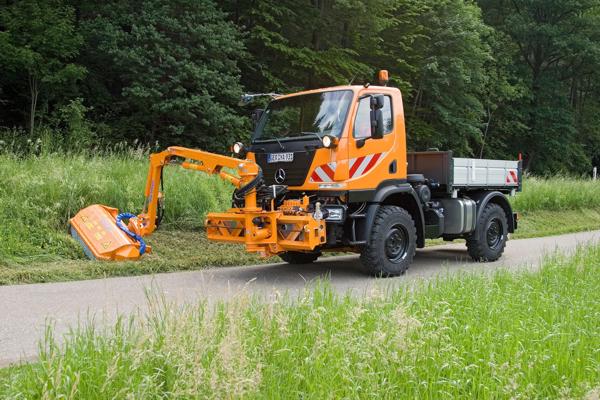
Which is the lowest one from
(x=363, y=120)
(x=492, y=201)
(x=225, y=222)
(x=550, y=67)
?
(x=225, y=222)

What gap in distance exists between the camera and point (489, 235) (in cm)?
1076

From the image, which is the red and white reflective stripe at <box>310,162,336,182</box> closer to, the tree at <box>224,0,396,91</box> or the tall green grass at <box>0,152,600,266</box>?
the tall green grass at <box>0,152,600,266</box>

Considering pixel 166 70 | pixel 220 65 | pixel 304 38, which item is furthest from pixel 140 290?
pixel 304 38

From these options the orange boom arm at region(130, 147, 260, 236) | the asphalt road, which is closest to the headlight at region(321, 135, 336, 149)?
the orange boom arm at region(130, 147, 260, 236)

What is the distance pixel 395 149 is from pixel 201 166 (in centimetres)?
280

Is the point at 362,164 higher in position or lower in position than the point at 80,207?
higher

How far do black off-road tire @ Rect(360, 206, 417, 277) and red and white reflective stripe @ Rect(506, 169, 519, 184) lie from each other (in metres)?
3.60

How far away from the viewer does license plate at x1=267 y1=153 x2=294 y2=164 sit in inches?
323

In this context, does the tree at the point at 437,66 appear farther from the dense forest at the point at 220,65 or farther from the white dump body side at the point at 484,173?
the white dump body side at the point at 484,173

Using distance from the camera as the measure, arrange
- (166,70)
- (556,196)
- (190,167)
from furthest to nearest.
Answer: (556,196) < (166,70) < (190,167)

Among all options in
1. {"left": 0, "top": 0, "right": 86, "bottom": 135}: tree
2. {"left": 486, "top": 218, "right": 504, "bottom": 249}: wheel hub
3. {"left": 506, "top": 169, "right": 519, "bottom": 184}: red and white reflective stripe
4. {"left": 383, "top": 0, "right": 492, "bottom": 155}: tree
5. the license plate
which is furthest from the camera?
{"left": 383, "top": 0, "right": 492, "bottom": 155}: tree

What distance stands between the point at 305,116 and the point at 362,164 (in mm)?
1110

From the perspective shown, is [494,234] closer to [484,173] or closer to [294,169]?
[484,173]

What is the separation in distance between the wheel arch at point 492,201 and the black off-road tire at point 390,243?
2.27 m
